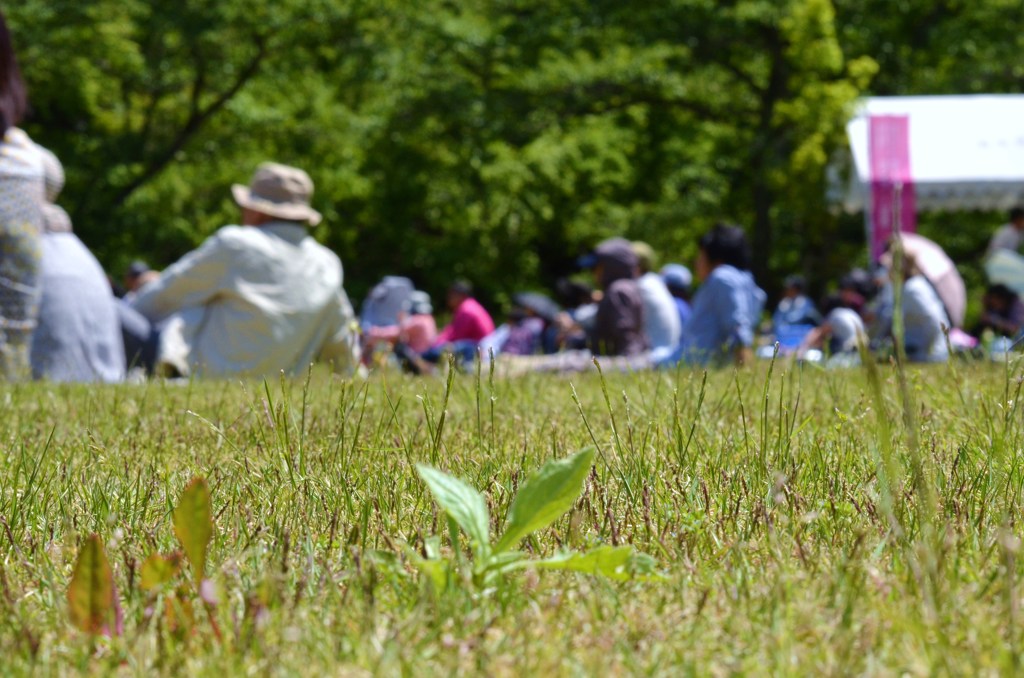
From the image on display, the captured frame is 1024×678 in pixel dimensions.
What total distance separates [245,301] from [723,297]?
282 cm

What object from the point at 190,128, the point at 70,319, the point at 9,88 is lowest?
the point at 70,319

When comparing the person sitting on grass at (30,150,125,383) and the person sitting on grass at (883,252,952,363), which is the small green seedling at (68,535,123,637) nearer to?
the person sitting on grass at (30,150,125,383)

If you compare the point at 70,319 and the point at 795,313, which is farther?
the point at 795,313

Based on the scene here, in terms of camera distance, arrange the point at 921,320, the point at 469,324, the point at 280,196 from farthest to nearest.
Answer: the point at 469,324 → the point at 921,320 → the point at 280,196

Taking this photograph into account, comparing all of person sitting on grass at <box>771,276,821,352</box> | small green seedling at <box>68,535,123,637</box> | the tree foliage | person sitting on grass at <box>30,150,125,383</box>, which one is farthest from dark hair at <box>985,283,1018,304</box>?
small green seedling at <box>68,535,123,637</box>

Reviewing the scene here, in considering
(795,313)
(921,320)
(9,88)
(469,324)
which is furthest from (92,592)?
(795,313)

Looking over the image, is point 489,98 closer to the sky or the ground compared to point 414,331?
closer to the sky

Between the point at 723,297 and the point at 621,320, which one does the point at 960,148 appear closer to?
the point at 621,320

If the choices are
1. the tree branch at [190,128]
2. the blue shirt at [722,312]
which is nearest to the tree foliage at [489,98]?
the tree branch at [190,128]

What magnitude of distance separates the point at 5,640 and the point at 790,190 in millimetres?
18862

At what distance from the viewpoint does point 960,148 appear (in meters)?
13.3

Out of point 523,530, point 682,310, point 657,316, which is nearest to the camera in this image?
point 523,530

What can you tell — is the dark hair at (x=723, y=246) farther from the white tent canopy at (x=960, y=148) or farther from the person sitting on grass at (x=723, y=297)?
the white tent canopy at (x=960, y=148)

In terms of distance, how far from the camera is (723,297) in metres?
7.93
